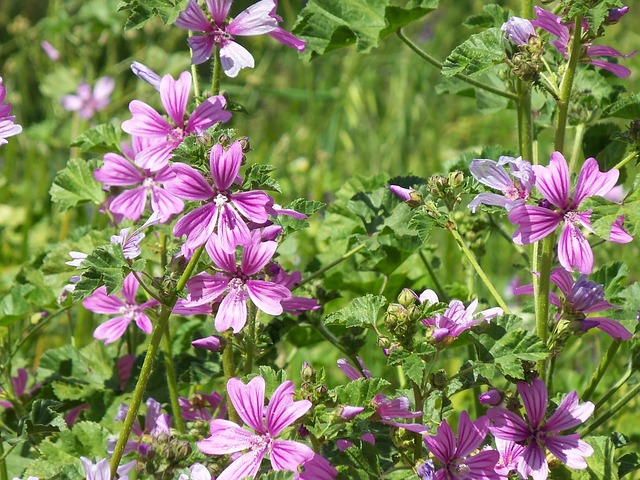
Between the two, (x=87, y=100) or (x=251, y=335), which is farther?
(x=87, y=100)

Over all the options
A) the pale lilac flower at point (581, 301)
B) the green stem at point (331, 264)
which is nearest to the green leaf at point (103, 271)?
the green stem at point (331, 264)

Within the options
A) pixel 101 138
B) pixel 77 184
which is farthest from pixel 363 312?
pixel 77 184

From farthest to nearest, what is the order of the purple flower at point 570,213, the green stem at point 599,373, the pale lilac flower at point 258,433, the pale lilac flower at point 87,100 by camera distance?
the pale lilac flower at point 87,100, the green stem at point 599,373, the purple flower at point 570,213, the pale lilac flower at point 258,433

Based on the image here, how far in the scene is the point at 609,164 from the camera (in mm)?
1870

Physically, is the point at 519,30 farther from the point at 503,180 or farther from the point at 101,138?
the point at 101,138

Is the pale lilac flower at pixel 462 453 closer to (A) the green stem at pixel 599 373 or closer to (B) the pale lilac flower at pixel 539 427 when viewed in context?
(B) the pale lilac flower at pixel 539 427

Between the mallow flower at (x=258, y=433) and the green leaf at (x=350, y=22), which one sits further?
the green leaf at (x=350, y=22)

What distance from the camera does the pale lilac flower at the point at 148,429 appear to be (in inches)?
61.2

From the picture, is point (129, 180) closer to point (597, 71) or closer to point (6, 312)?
point (6, 312)

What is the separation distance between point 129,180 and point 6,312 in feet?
1.52

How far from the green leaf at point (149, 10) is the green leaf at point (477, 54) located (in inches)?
17.3

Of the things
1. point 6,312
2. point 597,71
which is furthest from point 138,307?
point 597,71

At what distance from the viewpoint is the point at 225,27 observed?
1594 millimetres

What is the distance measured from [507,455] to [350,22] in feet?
3.31
